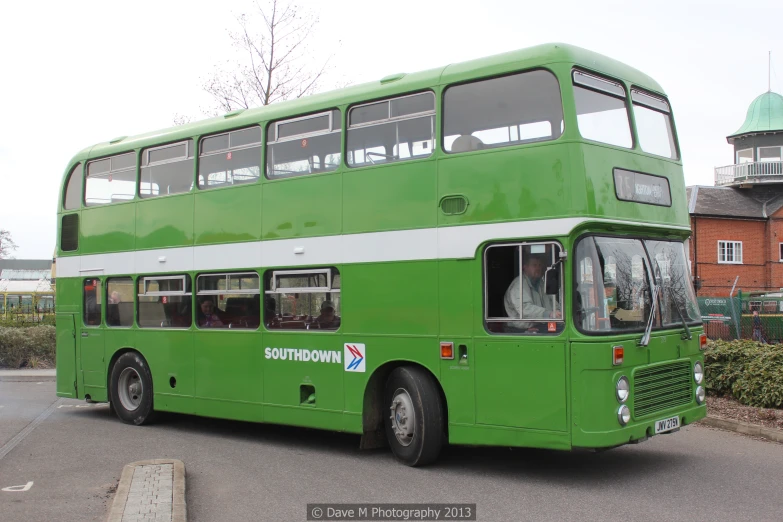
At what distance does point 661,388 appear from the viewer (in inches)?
346

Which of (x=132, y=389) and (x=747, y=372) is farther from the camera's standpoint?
(x=132, y=389)

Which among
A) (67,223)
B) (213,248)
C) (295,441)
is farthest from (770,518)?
(67,223)

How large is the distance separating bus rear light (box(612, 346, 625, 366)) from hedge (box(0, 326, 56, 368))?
20445 mm

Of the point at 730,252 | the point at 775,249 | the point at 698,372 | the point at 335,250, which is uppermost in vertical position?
the point at 775,249

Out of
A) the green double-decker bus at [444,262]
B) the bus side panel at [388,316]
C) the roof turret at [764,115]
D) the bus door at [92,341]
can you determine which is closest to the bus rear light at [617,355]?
the green double-decker bus at [444,262]

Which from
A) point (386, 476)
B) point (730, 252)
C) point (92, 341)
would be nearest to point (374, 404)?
point (386, 476)

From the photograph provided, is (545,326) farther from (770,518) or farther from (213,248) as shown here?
(213,248)

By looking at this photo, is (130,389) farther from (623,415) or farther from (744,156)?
(744,156)

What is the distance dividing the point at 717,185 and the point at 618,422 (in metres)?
52.6

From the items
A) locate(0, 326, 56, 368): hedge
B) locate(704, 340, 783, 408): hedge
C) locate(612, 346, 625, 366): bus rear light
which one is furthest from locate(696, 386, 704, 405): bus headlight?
locate(0, 326, 56, 368): hedge

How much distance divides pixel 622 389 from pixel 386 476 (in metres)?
2.62

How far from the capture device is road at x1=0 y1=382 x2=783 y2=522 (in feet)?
24.8

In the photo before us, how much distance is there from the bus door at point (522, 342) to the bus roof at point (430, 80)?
6.17ft

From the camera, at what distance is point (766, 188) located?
5538 cm
